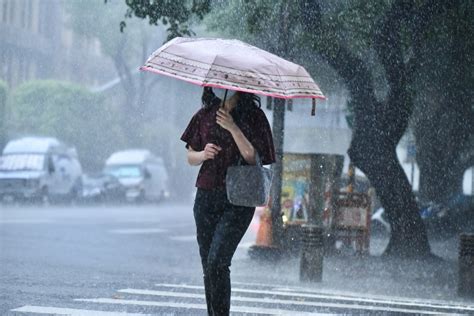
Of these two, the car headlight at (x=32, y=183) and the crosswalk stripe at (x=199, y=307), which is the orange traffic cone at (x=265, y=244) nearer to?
the crosswalk stripe at (x=199, y=307)

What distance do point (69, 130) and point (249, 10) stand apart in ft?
130

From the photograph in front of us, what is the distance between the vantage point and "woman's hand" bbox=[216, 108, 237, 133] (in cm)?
638

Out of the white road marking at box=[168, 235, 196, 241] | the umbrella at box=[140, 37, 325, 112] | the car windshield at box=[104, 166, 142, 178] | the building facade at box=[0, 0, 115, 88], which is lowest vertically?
the white road marking at box=[168, 235, 196, 241]

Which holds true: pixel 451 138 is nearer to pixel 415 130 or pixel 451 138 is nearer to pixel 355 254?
pixel 415 130

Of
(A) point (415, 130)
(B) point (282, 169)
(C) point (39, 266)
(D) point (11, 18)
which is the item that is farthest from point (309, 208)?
(D) point (11, 18)

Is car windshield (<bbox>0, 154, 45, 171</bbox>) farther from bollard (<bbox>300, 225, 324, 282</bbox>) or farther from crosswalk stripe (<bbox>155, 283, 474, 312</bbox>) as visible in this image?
crosswalk stripe (<bbox>155, 283, 474, 312</bbox>)

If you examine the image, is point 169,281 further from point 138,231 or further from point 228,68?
point 138,231

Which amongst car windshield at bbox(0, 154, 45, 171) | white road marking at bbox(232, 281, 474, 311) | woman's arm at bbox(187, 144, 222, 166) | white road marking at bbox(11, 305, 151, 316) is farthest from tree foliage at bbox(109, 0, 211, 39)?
car windshield at bbox(0, 154, 45, 171)

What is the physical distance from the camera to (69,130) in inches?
2159

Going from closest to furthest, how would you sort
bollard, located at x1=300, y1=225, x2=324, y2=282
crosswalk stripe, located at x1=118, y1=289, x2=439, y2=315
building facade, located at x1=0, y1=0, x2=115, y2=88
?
crosswalk stripe, located at x1=118, y1=289, x2=439, y2=315, bollard, located at x1=300, y1=225, x2=324, y2=282, building facade, located at x1=0, y1=0, x2=115, y2=88

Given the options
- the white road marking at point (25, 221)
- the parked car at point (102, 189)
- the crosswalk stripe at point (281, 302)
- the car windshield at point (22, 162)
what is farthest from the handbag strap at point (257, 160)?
the parked car at point (102, 189)

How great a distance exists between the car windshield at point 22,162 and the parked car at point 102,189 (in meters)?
6.09

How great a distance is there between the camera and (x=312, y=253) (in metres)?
13.8

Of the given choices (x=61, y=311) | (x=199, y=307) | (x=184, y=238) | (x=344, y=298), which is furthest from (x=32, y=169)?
(x=61, y=311)
